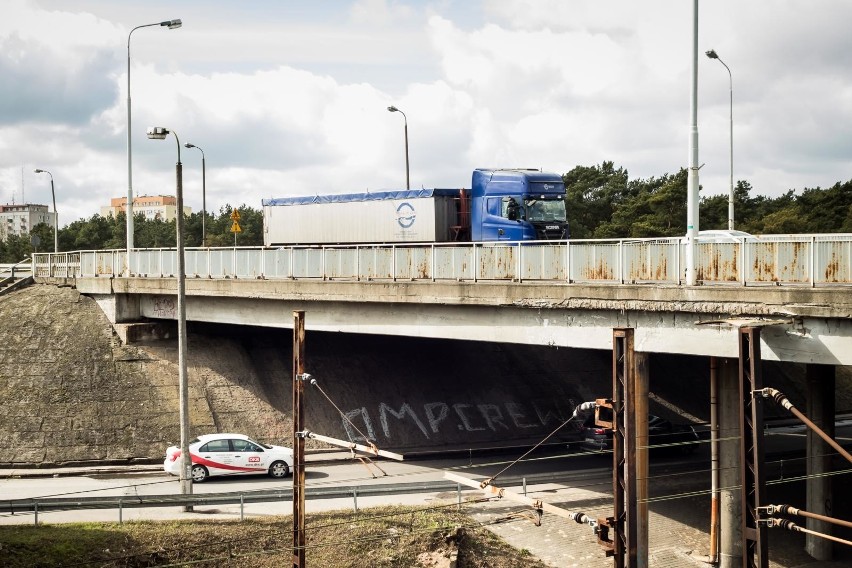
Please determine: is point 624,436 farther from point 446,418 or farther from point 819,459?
point 446,418

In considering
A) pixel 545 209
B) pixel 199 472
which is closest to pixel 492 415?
pixel 545 209

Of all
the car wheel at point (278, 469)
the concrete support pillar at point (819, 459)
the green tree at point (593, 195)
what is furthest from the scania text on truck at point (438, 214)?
the green tree at point (593, 195)

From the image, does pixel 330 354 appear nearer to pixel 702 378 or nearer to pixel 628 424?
pixel 702 378

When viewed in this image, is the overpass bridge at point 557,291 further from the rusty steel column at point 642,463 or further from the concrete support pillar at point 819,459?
the concrete support pillar at point 819,459

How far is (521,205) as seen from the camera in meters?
35.4

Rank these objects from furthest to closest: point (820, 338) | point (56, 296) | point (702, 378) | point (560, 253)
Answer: point (702, 378), point (56, 296), point (560, 253), point (820, 338)

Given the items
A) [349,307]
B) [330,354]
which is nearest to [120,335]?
[330,354]

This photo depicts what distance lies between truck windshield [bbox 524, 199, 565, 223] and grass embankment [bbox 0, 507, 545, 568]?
1340cm

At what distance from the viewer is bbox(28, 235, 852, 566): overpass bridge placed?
51.9 ft

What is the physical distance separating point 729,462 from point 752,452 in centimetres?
818

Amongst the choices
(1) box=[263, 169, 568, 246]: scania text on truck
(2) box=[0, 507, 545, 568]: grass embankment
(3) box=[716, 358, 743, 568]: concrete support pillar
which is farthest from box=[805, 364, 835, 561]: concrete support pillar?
(1) box=[263, 169, 568, 246]: scania text on truck

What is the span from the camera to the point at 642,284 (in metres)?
23.3

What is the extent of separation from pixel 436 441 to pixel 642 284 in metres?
15.9

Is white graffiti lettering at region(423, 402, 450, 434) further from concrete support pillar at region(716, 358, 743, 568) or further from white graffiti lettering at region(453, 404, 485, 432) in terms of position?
concrete support pillar at region(716, 358, 743, 568)
